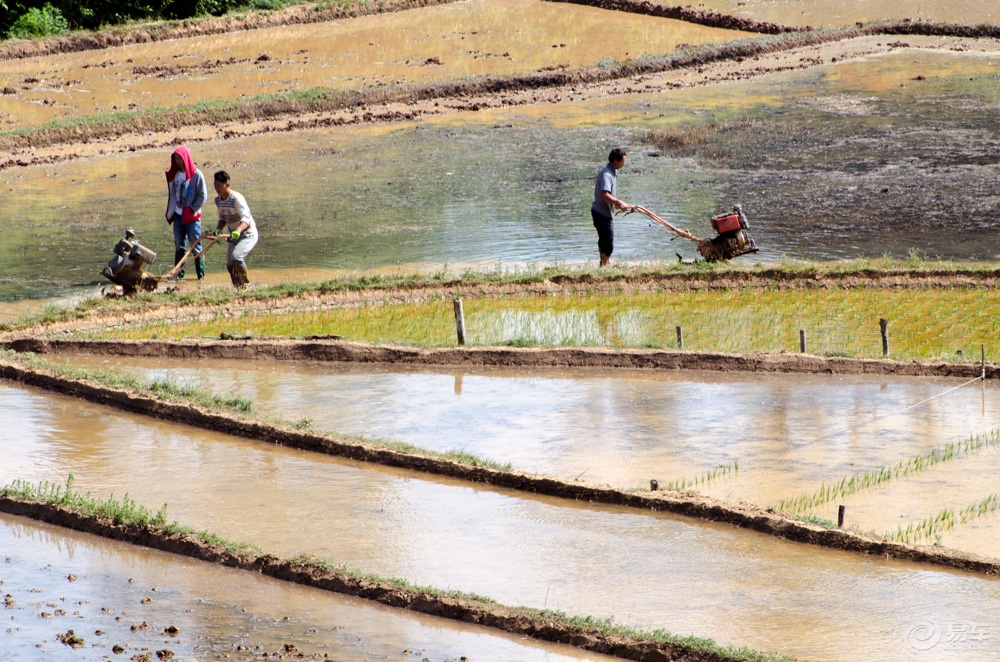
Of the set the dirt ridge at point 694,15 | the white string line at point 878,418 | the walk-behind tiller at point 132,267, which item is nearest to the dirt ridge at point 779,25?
the dirt ridge at point 694,15

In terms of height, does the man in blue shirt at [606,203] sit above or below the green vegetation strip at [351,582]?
above

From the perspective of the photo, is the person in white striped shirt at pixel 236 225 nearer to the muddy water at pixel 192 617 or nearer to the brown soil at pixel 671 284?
the brown soil at pixel 671 284

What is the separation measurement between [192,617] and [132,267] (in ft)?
23.8

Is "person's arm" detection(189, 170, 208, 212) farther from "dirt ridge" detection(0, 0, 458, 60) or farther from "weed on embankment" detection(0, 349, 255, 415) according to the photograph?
"dirt ridge" detection(0, 0, 458, 60)

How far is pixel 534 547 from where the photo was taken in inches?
264

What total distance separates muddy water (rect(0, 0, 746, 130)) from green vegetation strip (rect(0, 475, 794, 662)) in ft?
55.1

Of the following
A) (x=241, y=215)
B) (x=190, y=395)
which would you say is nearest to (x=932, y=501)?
(x=190, y=395)

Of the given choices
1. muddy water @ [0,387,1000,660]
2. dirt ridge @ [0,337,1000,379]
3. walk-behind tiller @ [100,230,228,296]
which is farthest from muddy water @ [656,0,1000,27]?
muddy water @ [0,387,1000,660]

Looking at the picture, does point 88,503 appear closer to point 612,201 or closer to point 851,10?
point 612,201

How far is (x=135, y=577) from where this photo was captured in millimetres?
6383

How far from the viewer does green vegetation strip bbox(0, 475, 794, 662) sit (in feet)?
17.7

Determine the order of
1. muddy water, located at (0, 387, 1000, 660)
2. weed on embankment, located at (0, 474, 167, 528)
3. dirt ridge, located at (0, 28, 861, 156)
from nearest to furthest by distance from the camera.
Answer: muddy water, located at (0, 387, 1000, 660)
weed on embankment, located at (0, 474, 167, 528)
dirt ridge, located at (0, 28, 861, 156)

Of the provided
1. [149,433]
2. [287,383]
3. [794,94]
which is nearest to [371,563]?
[149,433]

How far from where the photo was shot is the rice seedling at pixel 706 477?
7.51 meters
